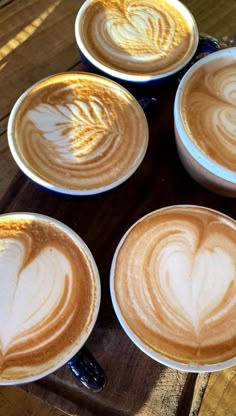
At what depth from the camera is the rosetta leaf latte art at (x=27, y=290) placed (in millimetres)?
957

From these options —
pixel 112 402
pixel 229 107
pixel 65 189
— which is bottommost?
pixel 112 402

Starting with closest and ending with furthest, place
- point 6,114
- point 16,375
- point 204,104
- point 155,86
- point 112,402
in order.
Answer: point 16,375 → point 112,402 → point 204,104 → point 155,86 → point 6,114

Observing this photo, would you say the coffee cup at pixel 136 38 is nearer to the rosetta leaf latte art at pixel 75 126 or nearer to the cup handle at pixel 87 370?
the rosetta leaf latte art at pixel 75 126

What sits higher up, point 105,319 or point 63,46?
point 63,46

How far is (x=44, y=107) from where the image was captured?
3.86ft

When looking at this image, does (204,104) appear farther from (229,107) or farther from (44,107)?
(44,107)

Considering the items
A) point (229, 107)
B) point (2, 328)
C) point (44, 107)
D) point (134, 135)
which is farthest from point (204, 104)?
point (2, 328)

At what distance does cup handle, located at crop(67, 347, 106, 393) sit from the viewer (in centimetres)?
98

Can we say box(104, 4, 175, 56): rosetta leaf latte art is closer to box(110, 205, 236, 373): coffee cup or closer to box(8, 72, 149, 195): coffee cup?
box(8, 72, 149, 195): coffee cup

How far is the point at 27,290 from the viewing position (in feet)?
3.21

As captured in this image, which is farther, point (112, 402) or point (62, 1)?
point (62, 1)

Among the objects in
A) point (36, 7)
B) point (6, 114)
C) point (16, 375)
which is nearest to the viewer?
point (16, 375)

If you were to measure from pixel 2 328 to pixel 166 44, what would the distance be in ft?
2.70

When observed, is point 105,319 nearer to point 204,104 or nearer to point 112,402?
point 112,402
